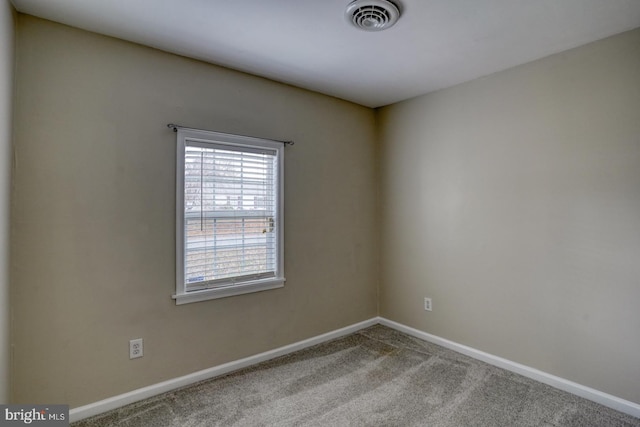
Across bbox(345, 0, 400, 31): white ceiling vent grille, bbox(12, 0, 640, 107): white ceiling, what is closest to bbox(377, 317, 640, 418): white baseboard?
bbox(12, 0, 640, 107): white ceiling

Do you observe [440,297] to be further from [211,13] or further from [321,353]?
[211,13]

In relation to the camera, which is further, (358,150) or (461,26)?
(358,150)

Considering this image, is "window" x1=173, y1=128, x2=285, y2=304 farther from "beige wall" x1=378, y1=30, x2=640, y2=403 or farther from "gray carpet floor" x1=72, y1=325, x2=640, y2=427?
"beige wall" x1=378, y1=30, x2=640, y2=403

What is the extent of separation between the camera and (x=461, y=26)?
208 cm

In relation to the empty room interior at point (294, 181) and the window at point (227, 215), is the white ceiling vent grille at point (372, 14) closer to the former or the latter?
the empty room interior at point (294, 181)

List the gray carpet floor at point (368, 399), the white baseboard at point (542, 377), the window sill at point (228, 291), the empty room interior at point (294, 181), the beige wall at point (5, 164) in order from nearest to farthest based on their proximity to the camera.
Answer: the beige wall at point (5, 164)
the empty room interior at point (294, 181)
the gray carpet floor at point (368, 399)
the white baseboard at point (542, 377)
the window sill at point (228, 291)

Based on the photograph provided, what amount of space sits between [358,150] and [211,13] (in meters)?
2.05

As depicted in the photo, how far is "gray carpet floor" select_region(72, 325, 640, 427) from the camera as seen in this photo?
2059 millimetres

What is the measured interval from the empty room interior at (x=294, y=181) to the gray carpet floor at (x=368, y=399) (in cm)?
8

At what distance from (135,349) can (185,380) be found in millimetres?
445

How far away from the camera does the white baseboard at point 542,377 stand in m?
2.16

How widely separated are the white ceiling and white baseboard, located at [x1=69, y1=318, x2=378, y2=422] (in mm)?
2401

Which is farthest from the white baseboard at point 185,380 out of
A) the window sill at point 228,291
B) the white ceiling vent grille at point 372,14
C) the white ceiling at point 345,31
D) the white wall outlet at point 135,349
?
the white ceiling vent grille at point 372,14

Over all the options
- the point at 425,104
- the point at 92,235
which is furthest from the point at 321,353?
the point at 425,104
